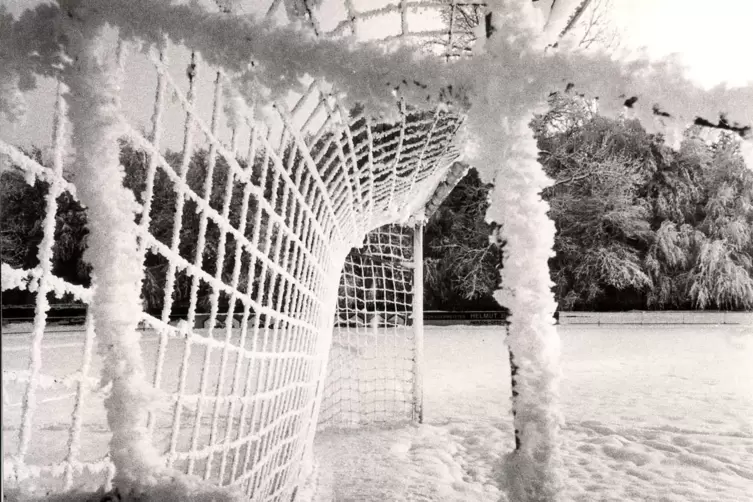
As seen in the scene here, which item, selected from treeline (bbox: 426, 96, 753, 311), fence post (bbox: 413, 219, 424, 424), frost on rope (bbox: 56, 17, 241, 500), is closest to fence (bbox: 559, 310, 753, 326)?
treeline (bbox: 426, 96, 753, 311)

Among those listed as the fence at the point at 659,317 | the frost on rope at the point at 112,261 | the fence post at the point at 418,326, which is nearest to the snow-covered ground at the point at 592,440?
the fence post at the point at 418,326

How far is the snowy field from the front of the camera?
2.24 metres

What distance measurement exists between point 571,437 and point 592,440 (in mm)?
112

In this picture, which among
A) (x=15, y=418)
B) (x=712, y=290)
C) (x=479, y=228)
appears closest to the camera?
(x=15, y=418)

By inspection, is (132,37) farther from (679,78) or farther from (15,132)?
(679,78)

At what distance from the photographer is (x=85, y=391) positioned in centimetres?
68

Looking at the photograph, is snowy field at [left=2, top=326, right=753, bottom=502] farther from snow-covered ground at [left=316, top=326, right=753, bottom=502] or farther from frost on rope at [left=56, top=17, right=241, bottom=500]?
frost on rope at [left=56, top=17, right=241, bottom=500]

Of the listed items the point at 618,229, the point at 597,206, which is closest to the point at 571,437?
the point at 597,206

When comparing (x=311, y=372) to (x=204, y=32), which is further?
(x=311, y=372)

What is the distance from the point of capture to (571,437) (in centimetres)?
304

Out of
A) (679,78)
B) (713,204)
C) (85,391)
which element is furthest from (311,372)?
(713,204)

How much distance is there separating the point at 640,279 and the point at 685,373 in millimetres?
6445

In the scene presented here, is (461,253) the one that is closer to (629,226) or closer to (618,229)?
(618,229)

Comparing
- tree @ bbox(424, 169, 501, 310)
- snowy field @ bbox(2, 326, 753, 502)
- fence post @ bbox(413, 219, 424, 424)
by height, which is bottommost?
snowy field @ bbox(2, 326, 753, 502)
